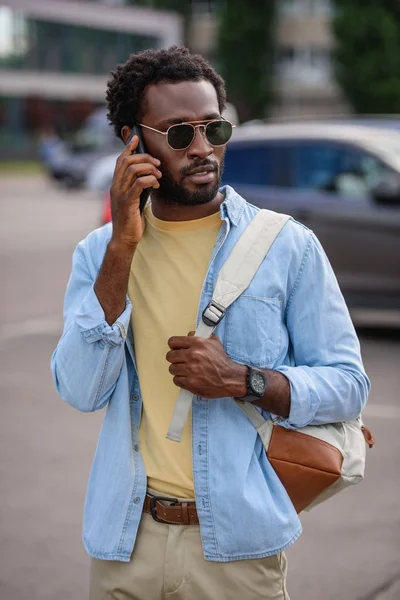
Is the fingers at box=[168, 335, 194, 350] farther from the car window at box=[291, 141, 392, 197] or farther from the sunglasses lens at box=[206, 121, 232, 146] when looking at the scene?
the car window at box=[291, 141, 392, 197]

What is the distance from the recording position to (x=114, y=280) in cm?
219

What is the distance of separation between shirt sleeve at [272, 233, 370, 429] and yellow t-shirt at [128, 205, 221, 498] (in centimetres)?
24

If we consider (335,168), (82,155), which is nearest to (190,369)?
(335,168)

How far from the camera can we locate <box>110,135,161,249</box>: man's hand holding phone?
7.11 ft

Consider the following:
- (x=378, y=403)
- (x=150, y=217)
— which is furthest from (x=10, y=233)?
(x=150, y=217)

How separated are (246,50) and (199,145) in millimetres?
54267

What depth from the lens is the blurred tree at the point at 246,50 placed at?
54469 mm

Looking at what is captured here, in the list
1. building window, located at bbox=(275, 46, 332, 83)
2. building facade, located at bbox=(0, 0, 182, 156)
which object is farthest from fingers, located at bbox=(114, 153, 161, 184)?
building window, located at bbox=(275, 46, 332, 83)

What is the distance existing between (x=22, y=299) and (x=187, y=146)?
29.9 feet

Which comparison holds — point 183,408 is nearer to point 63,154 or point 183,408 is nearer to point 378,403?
point 378,403

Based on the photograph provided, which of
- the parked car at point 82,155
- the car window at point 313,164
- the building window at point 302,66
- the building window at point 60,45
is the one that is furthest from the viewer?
the building window at point 302,66

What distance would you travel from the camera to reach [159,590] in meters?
2.21

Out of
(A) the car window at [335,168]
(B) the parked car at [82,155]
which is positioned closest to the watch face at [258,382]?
(A) the car window at [335,168]

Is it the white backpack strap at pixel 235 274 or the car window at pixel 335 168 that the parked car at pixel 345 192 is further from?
the white backpack strap at pixel 235 274
